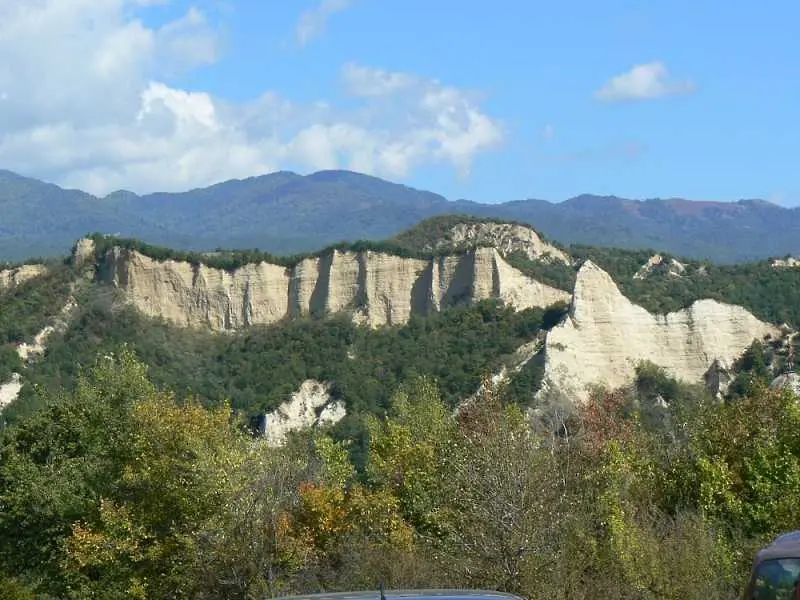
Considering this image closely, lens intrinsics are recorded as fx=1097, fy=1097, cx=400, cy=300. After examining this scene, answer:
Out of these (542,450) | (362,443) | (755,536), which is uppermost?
(542,450)

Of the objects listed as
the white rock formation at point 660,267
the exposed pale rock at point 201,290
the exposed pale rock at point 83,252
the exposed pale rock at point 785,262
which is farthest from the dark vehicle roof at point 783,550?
the exposed pale rock at point 83,252

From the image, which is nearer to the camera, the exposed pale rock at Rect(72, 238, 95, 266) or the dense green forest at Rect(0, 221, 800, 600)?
the dense green forest at Rect(0, 221, 800, 600)

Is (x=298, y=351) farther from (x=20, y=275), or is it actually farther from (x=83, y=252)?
(x=20, y=275)

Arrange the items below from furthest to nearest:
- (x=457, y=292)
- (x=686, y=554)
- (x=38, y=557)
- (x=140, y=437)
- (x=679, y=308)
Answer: (x=457, y=292) → (x=679, y=308) → (x=38, y=557) → (x=140, y=437) → (x=686, y=554)

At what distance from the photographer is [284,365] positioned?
67.7 m

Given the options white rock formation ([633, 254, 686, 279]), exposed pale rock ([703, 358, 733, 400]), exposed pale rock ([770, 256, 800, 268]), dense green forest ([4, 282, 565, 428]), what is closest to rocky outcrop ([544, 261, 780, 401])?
exposed pale rock ([703, 358, 733, 400])

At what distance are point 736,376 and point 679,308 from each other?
254 inches

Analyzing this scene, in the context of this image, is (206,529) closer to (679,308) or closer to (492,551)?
(492,551)

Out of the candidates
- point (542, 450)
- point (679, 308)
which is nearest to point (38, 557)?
point (542, 450)

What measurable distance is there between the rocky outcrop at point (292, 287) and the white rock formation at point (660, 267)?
11085mm

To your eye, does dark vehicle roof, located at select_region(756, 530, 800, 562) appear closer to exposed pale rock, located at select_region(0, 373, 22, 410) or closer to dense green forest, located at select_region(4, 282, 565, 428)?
→ dense green forest, located at select_region(4, 282, 565, 428)

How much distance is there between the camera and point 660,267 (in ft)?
249

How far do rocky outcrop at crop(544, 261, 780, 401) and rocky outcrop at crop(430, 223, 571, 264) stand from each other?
1445 cm

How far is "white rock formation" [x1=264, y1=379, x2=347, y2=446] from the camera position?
200ft
